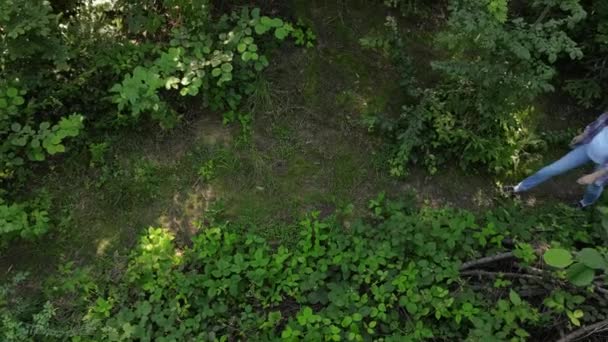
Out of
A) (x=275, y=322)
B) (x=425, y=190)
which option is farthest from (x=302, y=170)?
(x=275, y=322)

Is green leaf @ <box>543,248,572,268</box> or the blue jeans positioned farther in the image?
the blue jeans

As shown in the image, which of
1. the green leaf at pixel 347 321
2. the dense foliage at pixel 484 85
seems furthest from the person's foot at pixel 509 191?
the green leaf at pixel 347 321

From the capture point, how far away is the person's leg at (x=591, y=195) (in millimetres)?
4426

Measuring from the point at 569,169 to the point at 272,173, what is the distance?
2.85 m

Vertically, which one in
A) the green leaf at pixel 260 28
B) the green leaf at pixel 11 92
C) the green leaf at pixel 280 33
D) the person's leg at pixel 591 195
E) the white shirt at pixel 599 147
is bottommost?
the person's leg at pixel 591 195

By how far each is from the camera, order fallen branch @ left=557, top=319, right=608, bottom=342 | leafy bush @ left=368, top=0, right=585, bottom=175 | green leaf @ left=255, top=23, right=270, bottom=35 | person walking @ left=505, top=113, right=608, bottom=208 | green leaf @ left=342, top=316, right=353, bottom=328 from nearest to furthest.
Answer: fallen branch @ left=557, top=319, right=608, bottom=342 → green leaf @ left=342, top=316, right=353, bottom=328 → leafy bush @ left=368, top=0, right=585, bottom=175 → person walking @ left=505, top=113, right=608, bottom=208 → green leaf @ left=255, top=23, right=270, bottom=35

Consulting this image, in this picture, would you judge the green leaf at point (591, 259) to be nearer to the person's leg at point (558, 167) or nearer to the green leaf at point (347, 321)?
the green leaf at point (347, 321)

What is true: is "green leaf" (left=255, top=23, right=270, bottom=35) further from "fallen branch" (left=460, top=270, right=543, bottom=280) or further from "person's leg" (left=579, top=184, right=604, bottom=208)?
"person's leg" (left=579, top=184, right=604, bottom=208)

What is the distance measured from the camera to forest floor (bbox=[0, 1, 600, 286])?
4.39 m

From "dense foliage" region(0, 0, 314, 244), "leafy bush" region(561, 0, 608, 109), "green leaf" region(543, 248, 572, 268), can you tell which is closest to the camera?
"green leaf" region(543, 248, 572, 268)

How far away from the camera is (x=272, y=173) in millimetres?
4699

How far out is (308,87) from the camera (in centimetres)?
504

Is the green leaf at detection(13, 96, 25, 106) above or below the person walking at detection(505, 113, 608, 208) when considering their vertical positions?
above

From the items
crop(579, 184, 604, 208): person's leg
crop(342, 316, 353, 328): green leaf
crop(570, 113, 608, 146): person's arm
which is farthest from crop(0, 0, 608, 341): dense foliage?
crop(570, 113, 608, 146): person's arm
